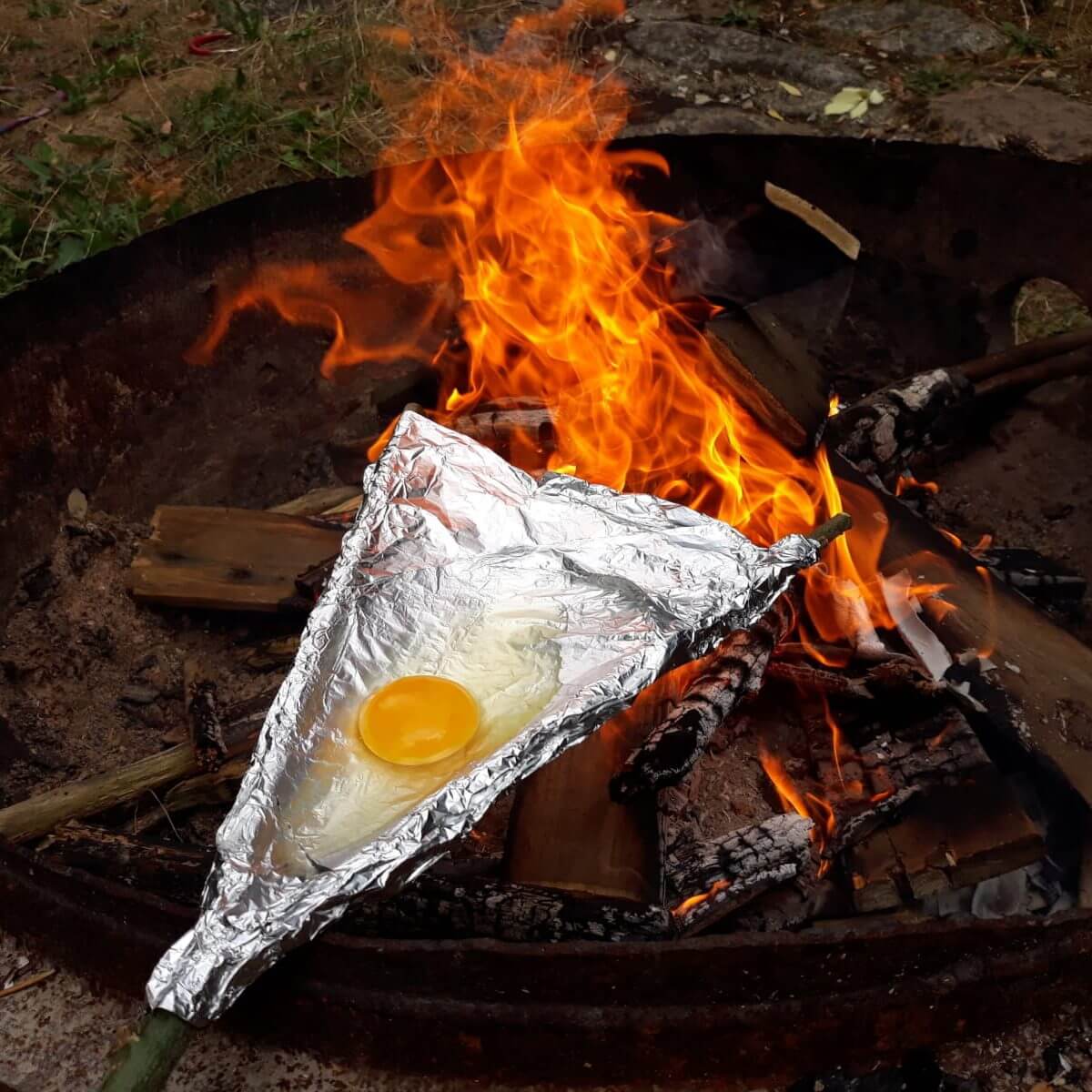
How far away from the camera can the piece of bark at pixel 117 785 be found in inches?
96.7

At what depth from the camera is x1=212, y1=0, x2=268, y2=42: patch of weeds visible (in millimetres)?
5504

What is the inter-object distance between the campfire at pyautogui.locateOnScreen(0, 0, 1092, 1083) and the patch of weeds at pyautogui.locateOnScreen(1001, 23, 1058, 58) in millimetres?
2659

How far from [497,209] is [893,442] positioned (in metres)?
1.60

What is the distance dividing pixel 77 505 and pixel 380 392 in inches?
41.6

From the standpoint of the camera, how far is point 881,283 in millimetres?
3865

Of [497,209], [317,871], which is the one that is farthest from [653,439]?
[317,871]

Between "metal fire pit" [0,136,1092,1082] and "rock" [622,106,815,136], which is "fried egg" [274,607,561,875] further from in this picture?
"rock" [622,106,815,136]

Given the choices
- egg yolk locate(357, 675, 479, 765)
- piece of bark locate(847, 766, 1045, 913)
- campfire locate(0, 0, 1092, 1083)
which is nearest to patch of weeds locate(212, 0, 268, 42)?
campfire locate(0, 0, 1092, 1083)

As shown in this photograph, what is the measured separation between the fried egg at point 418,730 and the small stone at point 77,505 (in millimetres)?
1582

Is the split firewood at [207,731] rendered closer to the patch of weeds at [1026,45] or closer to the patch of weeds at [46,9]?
the patch of weeds at [46,9]

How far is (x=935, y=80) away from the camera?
17.0 ft

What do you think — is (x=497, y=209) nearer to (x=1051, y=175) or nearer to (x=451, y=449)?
(x=451, y=449)

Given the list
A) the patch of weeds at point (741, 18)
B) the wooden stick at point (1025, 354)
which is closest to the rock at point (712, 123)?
the patch of weeds at point (741, 18)

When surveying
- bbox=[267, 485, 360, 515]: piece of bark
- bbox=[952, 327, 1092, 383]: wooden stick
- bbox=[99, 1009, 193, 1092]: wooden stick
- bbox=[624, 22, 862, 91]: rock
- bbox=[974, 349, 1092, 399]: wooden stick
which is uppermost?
bbox=[99, 1009, 193, 1092]: wooden stick
